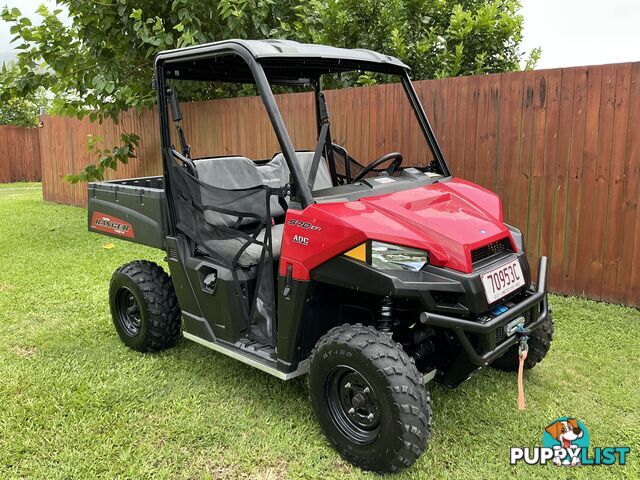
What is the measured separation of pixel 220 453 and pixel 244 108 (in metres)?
5.76

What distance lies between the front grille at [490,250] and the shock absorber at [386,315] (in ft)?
1.49

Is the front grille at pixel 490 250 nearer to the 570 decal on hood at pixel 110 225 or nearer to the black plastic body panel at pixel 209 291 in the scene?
the black plastic body panel at pixel 209 291

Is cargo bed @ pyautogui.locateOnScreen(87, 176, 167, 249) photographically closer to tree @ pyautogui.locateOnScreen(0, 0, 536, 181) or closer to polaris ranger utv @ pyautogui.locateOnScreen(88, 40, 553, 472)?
polaris ranger utv @ pyautogui.locateOnScreen(88, 40, 553, 472)

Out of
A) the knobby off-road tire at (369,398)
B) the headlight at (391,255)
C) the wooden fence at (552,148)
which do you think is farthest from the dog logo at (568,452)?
the wooden fence at (552,148)

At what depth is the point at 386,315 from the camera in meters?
2.77

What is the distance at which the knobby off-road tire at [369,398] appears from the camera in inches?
98.7

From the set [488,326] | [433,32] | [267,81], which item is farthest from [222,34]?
[488,326]

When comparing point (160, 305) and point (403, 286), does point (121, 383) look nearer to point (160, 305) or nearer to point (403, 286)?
point (160, 305)

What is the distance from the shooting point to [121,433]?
3027 mm

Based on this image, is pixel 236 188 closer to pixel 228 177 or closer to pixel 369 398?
pixel 228 177

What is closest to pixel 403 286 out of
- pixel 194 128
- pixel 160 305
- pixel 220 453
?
pixel 220 453

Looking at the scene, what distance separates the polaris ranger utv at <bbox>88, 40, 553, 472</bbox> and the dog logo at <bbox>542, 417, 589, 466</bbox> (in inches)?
19.9

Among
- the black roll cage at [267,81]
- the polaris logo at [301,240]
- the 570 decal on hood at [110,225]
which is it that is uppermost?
the black roll cage at [267,81]

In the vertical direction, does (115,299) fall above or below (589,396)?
above
